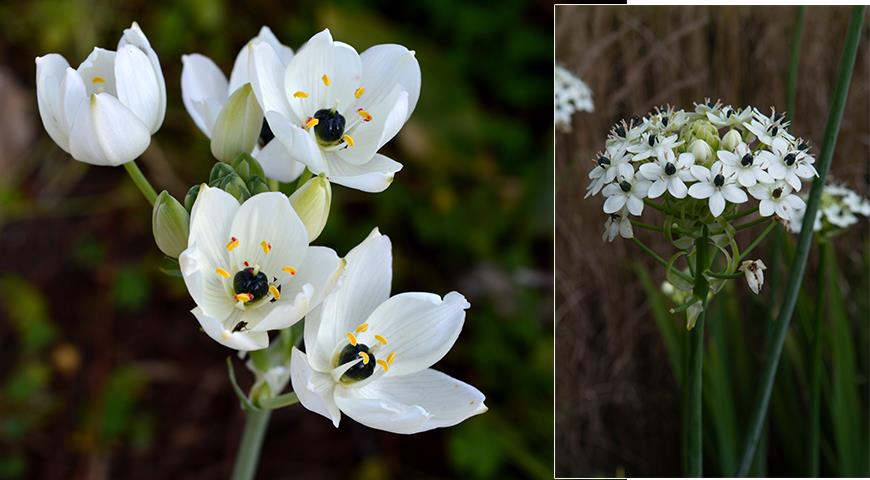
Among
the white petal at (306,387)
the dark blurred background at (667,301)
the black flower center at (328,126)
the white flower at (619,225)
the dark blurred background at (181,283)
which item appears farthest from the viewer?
the dark blurred background at (181,283)

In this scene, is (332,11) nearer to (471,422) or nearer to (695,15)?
(471,422)

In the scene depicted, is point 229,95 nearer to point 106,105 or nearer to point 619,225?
point 106,105

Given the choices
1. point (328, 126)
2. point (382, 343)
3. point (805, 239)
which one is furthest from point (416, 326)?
point (805, 239)

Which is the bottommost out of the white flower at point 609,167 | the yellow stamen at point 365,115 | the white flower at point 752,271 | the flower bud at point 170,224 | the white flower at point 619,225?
the white flower at point 752,271

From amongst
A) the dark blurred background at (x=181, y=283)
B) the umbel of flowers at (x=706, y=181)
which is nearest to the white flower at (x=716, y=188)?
the umbel of flowers at (x=706, y=181)

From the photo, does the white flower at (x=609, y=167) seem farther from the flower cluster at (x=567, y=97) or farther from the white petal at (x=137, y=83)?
the white petal at (x=137, y=83)

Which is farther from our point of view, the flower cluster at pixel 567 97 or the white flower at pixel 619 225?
the flower cluster at pixel 567 97

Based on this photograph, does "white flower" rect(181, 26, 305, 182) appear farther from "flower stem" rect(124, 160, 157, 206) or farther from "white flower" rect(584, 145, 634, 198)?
"white flower" rect(584, 145, 634, 198)
